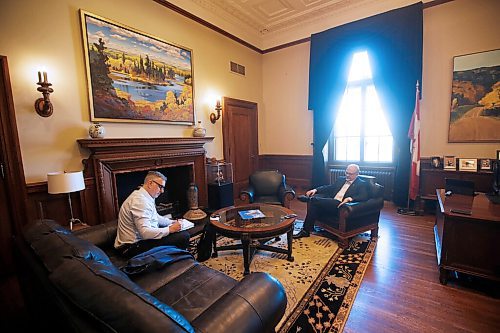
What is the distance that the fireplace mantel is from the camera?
2.89 meters

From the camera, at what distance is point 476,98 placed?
3.70 metres

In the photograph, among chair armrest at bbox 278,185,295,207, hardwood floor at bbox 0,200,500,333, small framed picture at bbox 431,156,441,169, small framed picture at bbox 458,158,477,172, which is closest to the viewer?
hardwood floor at bbox 0,200,500,333

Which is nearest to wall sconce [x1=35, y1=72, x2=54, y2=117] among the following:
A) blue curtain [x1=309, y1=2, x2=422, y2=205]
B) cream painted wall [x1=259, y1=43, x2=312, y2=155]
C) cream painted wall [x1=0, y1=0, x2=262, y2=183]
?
cream painted wall [x1=0, y1=0, x2=262, y2=183]

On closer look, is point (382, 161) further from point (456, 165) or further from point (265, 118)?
point (265, 118)

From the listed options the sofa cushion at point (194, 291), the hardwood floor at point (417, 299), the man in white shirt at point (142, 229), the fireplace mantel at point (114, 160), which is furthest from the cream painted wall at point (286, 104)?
the sofa cushion at point (194, 291)

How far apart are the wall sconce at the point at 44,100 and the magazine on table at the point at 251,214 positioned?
245 centimetres

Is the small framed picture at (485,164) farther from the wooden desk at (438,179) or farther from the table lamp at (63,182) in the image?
the table lamp at (63,182)

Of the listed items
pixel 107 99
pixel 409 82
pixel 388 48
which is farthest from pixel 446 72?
pixel 107 99

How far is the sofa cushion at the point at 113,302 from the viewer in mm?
726

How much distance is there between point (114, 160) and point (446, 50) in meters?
5.54

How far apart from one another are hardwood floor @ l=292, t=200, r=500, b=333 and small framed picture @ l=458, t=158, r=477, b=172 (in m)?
1.73

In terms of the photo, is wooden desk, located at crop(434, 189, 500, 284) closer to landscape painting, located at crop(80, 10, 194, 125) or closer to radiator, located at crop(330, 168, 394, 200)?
radiator, located at crop(330, 168, 394, 200)

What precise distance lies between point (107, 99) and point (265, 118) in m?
3.86

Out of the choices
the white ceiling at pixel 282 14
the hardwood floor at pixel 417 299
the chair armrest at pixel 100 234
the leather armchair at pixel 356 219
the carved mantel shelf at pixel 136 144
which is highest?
the white ceiling at pixel 282 14
